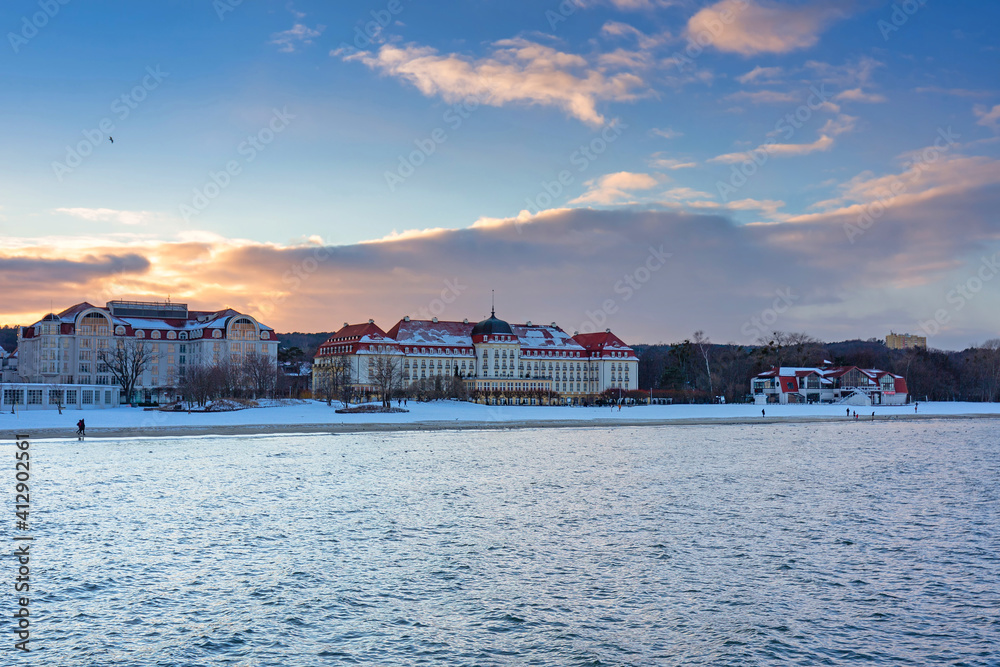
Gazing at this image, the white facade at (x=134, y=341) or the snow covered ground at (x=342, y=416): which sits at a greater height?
the white facade at (x=134, y=341)

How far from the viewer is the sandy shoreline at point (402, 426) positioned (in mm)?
58272

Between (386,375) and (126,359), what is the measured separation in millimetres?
35898

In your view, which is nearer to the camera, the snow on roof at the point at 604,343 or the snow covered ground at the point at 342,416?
the snow covered ground at the point at 342,416

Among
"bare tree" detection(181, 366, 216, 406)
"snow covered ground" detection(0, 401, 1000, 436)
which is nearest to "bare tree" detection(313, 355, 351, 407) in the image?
"snow covered ground" detection(0, 401, 1000, 436)

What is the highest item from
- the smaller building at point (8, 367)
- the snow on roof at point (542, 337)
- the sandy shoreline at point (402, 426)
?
the snow on roof at point (542, 337)

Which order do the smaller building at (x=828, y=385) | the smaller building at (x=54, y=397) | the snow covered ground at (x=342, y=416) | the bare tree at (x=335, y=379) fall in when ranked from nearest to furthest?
the snow covered ground at (x=342, y=416) → the smaller building at (x=54, y=397) → the bare tree at (x=335, y=379) → the smaller building at (x=828, y=385)

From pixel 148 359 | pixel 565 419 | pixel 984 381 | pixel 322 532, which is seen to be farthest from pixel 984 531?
pixel 984 381

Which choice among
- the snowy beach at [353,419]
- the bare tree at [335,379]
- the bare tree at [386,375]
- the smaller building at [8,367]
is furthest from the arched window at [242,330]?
the smaller building at [8,367]

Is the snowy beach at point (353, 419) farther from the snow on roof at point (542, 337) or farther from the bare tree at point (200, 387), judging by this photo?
the snow on roof at point (542, 337)

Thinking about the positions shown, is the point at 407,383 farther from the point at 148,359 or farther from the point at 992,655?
the point at 992,655

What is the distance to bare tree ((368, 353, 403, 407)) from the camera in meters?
95.6

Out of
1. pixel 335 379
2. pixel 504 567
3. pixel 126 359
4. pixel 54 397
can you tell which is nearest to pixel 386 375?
pixel 335 379

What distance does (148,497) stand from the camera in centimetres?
2911

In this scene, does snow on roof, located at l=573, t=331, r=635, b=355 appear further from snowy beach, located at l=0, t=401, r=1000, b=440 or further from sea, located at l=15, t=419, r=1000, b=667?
sea, located at l=15, t=419, r=1000, b=667
